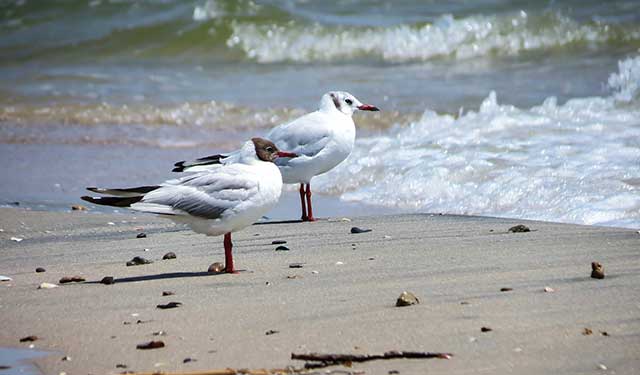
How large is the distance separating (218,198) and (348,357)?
197 cm

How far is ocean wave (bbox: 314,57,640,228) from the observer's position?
7074 mm

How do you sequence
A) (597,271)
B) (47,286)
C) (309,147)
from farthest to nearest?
(309,147), (47,286), (597,271)

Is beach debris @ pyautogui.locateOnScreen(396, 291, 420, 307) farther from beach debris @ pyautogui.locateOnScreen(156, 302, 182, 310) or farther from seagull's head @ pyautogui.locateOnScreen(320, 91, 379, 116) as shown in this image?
seagull's head @ pyautogui.locateOnScreen(320, 91, 379, 116)

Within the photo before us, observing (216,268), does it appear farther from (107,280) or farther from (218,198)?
(107,280)

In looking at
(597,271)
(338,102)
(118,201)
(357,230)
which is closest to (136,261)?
(118,201)

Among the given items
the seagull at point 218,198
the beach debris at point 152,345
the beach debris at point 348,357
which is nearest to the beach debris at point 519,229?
the seagull at point 218,198

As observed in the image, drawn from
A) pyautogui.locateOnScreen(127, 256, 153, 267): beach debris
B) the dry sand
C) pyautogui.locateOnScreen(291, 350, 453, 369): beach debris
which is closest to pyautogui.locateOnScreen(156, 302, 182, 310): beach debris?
the dry sand

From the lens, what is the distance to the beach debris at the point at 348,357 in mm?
3447

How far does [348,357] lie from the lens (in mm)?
3461

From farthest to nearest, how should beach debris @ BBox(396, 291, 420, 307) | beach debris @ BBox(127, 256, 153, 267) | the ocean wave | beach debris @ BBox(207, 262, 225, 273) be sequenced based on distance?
1. the ocean wave
2. beach debris @ BBox(127, 256, 153, 267)
3. beach debris @ BBox(207, 262, 225, 273)
4. beach debris @ BBox(396, 291, 420, 307)

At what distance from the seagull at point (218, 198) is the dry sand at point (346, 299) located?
23 cm

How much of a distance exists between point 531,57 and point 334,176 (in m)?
7.41

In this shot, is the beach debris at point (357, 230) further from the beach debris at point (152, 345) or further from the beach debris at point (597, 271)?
the beach debris at point (152, 345)

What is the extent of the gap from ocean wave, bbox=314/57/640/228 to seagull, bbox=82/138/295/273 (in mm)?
2176
